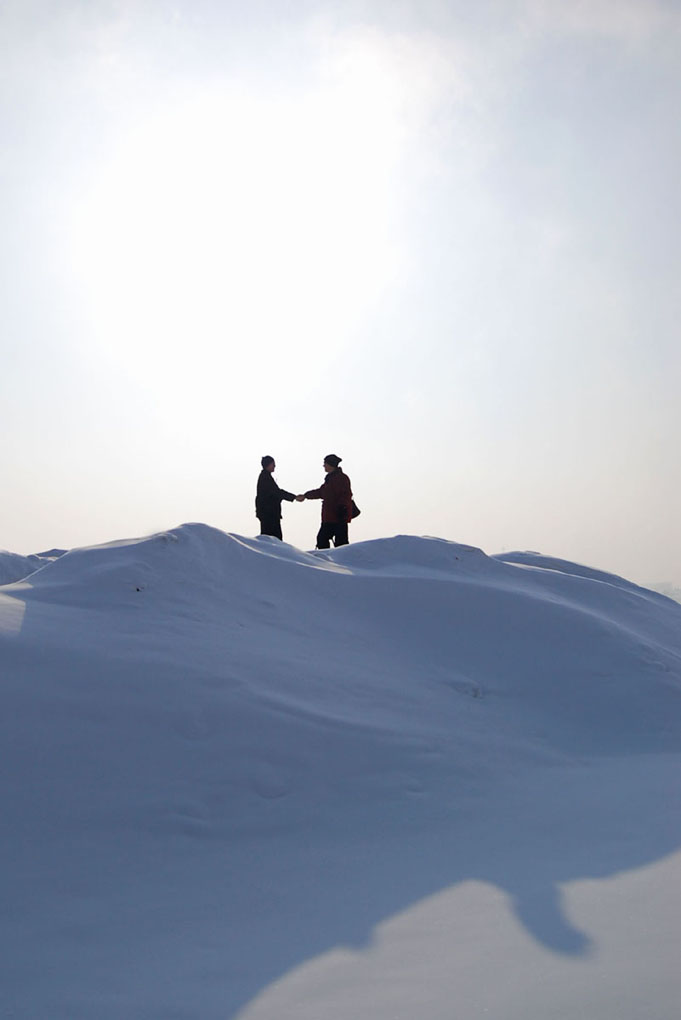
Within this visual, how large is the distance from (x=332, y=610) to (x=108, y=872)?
116 inches

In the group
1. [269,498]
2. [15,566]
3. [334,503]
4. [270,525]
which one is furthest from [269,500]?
[15,566]

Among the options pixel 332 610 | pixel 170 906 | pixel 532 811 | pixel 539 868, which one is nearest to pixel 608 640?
pixel 332 610

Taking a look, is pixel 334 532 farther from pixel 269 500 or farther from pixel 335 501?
pixel 269 500

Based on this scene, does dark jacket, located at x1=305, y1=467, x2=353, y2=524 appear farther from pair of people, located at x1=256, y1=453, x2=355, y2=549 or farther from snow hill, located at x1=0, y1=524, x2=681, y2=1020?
snow hill, located at x1=0, y1=524, x2=681, y2=1020

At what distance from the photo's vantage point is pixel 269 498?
39.6 feet

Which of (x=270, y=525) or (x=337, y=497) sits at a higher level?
(x=337, y=497)

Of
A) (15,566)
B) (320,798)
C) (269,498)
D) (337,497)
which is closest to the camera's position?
(320,798)

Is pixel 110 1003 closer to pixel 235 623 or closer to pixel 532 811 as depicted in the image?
pixel 532 811

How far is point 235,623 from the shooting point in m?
4.96

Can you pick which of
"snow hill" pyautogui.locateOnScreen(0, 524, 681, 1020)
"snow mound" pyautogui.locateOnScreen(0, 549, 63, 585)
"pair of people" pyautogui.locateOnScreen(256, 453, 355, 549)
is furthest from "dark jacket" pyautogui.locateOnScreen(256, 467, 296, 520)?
"snow hill" pyautogui.locateOnScreen(0, 524, 681, 1020)

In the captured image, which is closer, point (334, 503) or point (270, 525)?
point (334, 503)

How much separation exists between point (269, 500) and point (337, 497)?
152 cm

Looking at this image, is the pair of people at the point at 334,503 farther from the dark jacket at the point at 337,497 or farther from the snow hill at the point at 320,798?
the snow hill at the point at 320,798

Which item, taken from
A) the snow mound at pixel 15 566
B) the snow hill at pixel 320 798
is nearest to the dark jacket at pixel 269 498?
the snow mound at pixel 15 566
